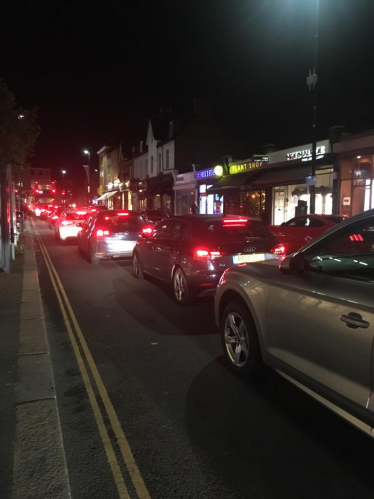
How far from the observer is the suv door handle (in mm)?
2852

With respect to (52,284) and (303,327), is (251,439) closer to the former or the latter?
(303,327)

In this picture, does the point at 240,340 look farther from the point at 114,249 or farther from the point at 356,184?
the point at 356,184

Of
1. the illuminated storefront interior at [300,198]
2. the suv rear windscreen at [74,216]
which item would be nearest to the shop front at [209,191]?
the illuminated storefront interior at [300,198]

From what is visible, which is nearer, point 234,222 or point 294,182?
point 234,222

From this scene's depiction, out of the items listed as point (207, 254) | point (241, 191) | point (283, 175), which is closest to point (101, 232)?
point (207, 254)

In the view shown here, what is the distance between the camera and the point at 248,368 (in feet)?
14.7

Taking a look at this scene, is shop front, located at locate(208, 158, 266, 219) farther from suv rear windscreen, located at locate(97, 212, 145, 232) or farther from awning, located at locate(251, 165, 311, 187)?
suv rear windscreen, located at locate(97, 212, 145, 232)

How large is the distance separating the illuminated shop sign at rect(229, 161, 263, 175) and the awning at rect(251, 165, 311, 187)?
748mm

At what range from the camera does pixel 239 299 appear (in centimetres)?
463

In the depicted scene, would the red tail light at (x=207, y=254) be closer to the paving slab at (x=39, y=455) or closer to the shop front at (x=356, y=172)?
the paving slab at (x=39, y=455)

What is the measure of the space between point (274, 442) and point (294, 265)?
1413mm

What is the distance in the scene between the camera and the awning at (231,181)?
26.5 metres

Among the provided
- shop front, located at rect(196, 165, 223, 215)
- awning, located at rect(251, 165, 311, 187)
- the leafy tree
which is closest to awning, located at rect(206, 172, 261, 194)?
shop front, located at rect(196, 165, 223, 215)

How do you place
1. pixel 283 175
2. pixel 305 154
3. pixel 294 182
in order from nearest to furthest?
pixel 305 154, pixel 294 182, pixel 283 175
